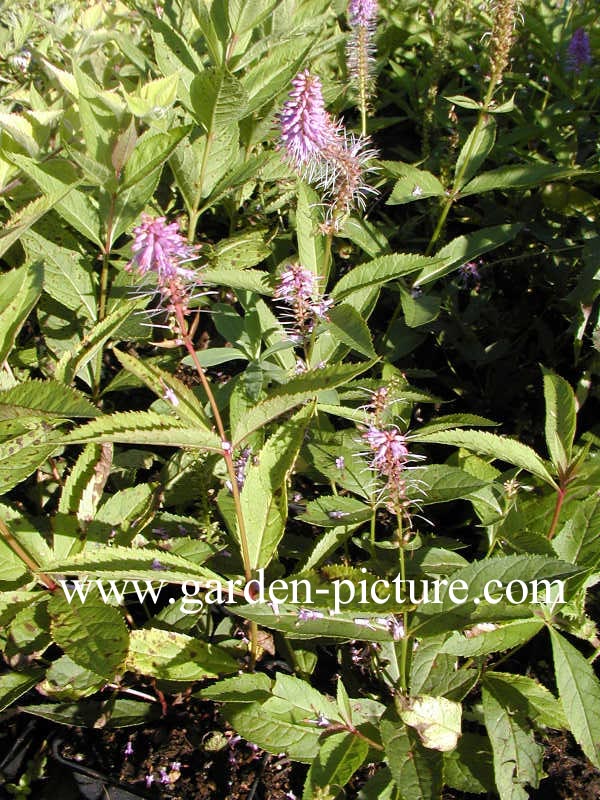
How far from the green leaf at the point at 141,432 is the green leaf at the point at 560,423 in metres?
1.03

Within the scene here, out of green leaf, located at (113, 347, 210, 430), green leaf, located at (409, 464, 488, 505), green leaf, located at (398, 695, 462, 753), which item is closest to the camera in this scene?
green leaf, located at (113, 347, 210, 430)

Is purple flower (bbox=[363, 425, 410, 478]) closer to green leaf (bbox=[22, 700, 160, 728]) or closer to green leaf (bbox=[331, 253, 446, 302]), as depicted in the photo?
green leaf (bbox=[331, 253, 446, 302])

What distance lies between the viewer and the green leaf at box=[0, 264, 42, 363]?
143 centimetres

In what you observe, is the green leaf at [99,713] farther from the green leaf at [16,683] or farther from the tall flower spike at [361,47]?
the tall flower spike at [361,47]

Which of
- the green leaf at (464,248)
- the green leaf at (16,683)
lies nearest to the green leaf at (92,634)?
the green leaf at (16,683)

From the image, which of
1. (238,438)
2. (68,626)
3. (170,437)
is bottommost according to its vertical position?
(68,626)

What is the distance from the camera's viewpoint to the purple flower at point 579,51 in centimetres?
314

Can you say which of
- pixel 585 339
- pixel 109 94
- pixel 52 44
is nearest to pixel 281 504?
pixel 109 94

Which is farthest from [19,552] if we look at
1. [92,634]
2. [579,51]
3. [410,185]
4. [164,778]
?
[579,51]

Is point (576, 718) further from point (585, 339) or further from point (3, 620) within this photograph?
point (585, 339)

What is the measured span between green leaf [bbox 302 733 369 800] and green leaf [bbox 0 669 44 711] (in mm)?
739

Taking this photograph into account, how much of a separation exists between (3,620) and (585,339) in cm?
253

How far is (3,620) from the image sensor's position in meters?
1.71

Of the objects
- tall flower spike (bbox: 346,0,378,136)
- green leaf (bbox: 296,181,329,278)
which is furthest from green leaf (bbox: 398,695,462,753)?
tall flower spike (bbox: 346,0,378,136)
